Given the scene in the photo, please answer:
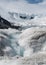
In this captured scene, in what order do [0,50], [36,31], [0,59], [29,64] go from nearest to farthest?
[29,64], [0,59], [0,50], [36,31]

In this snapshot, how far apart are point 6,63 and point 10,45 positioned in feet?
41.3

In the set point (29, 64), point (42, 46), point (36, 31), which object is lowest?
point (29, 64)

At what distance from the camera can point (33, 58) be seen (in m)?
26.6

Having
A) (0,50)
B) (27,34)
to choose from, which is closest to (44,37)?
(27,34)

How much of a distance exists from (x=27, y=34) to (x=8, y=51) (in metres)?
8.16

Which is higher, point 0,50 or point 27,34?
point 27,34

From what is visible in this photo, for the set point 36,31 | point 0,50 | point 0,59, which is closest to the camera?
point 0,59

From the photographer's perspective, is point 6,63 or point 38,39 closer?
point 6,63

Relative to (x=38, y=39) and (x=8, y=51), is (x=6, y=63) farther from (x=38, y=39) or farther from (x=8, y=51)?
(x=38, y=39)

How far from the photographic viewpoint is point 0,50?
35531mm

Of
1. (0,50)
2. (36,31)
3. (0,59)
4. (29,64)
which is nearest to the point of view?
(29,64)

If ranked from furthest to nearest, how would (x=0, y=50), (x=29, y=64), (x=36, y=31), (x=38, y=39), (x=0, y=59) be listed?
(x=36, y=31)
(x=38, y=39)
(x=0, y=50)
(x=0, y=59)
(x=29, y=64)

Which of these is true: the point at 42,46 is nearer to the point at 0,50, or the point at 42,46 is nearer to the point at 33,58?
the point at 0,50

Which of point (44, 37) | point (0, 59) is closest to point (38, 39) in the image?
point (44, 37)
